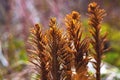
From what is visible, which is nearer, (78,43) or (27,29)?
(78,43)

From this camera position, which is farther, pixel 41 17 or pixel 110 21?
pixel 110 21

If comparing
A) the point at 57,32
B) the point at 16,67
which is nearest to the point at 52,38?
the point at 57,32

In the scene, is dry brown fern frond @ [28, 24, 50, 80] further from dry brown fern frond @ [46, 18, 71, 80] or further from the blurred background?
the blurred background

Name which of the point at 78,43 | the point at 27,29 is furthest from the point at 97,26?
the point at 27,29

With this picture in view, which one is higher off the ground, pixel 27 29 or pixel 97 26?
pixel 27 29

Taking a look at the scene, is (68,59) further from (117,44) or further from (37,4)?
(37,4)

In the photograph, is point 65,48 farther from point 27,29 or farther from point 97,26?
point 27,29
